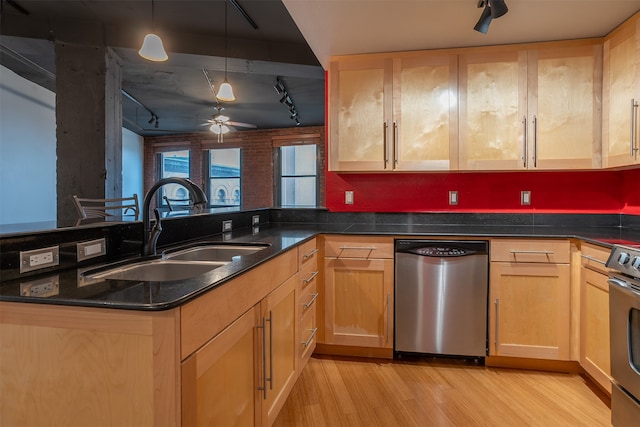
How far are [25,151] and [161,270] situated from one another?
1206 millimetres

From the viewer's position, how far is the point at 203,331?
0.97 m

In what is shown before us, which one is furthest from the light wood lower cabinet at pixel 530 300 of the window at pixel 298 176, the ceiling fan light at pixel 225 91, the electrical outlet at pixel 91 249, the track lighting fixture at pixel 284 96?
the window at pixel 298 176

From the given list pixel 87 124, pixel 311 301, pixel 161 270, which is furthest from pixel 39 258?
pixel 87 124

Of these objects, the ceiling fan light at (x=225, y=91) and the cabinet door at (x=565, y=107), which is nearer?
the cabinet door at (x=565, y=107)

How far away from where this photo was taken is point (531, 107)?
2.47 metres

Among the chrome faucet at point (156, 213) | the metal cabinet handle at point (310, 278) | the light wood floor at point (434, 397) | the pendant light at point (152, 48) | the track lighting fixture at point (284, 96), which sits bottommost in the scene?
the light wood floor at point (434, 397)

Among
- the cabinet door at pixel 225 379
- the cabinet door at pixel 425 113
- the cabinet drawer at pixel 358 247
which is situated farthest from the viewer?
the cabinet door at pixel 425 113

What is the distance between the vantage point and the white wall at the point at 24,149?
1.82 m

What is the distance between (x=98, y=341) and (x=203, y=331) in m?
0.25

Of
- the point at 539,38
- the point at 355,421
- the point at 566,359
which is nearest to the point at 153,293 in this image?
the point at 355,421

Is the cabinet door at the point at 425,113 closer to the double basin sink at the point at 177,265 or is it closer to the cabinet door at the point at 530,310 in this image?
the cabinet door at the point at 530,310

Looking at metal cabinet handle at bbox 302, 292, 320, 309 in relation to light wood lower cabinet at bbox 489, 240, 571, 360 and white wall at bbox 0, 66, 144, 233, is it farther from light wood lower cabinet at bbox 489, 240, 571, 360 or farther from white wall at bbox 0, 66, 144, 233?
white wall at bbox 0, 66, 144, 233

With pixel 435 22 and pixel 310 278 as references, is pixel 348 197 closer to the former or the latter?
pixel 310 278

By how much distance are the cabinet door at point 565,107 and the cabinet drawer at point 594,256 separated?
67 centimetres
